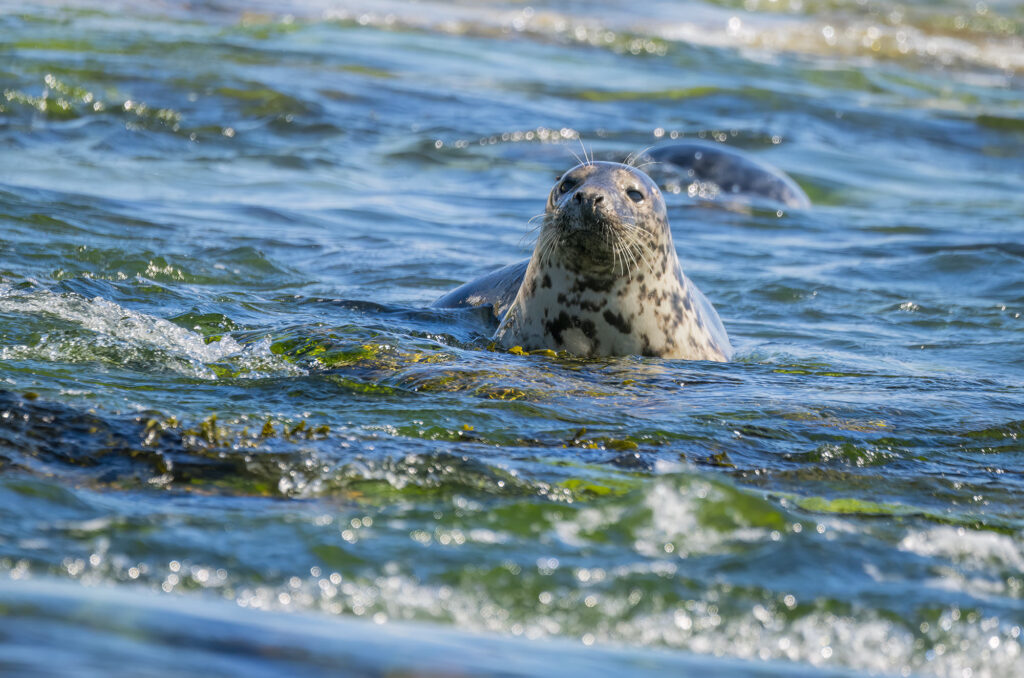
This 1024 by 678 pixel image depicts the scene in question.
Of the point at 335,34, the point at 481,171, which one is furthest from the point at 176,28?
the point at 481,171

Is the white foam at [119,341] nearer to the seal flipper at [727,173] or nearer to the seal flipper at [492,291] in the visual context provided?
the seal flipper at [492,291]

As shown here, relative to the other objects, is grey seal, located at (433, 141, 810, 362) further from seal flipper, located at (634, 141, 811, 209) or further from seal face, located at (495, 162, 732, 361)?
seal flipper, located at (634, 141, 811, 209)

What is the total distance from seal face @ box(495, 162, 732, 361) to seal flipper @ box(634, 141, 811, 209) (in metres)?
5.23

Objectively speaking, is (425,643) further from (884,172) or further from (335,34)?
(335,34)

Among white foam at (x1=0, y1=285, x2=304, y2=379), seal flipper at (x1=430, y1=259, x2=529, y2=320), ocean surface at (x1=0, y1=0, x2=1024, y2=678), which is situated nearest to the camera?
ocean surface at (x1=0, y1=0, x2=1024, y2=678)

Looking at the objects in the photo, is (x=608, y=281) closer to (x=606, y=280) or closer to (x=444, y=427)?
(x=606, y=280)

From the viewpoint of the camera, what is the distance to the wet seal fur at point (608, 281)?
5723 millimetres

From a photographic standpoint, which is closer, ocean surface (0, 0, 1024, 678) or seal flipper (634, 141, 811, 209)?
ocean surface (0, 0, 1024, 678)

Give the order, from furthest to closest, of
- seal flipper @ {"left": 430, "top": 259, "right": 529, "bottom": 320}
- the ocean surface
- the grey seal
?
seal flipper @ {"left": 430, "top": 259, "right": 529, "bottom": 320} → the grey seal → the ocean surface

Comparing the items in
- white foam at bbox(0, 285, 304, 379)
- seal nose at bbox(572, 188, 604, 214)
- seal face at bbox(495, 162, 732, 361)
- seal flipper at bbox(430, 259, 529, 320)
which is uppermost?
seal nose at bbox(572, 188, 604, 214)

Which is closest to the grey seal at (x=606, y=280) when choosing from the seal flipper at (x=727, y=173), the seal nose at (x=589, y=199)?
the seal nose at (x=589, y=199)

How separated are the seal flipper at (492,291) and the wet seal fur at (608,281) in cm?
70

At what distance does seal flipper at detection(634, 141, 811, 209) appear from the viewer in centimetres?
1108

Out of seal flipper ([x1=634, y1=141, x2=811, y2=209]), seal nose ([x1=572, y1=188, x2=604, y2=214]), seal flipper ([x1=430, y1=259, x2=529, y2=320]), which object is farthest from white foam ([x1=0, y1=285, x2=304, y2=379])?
seal flipper ([x1=634, y1=141, x2=811, y2=209])
